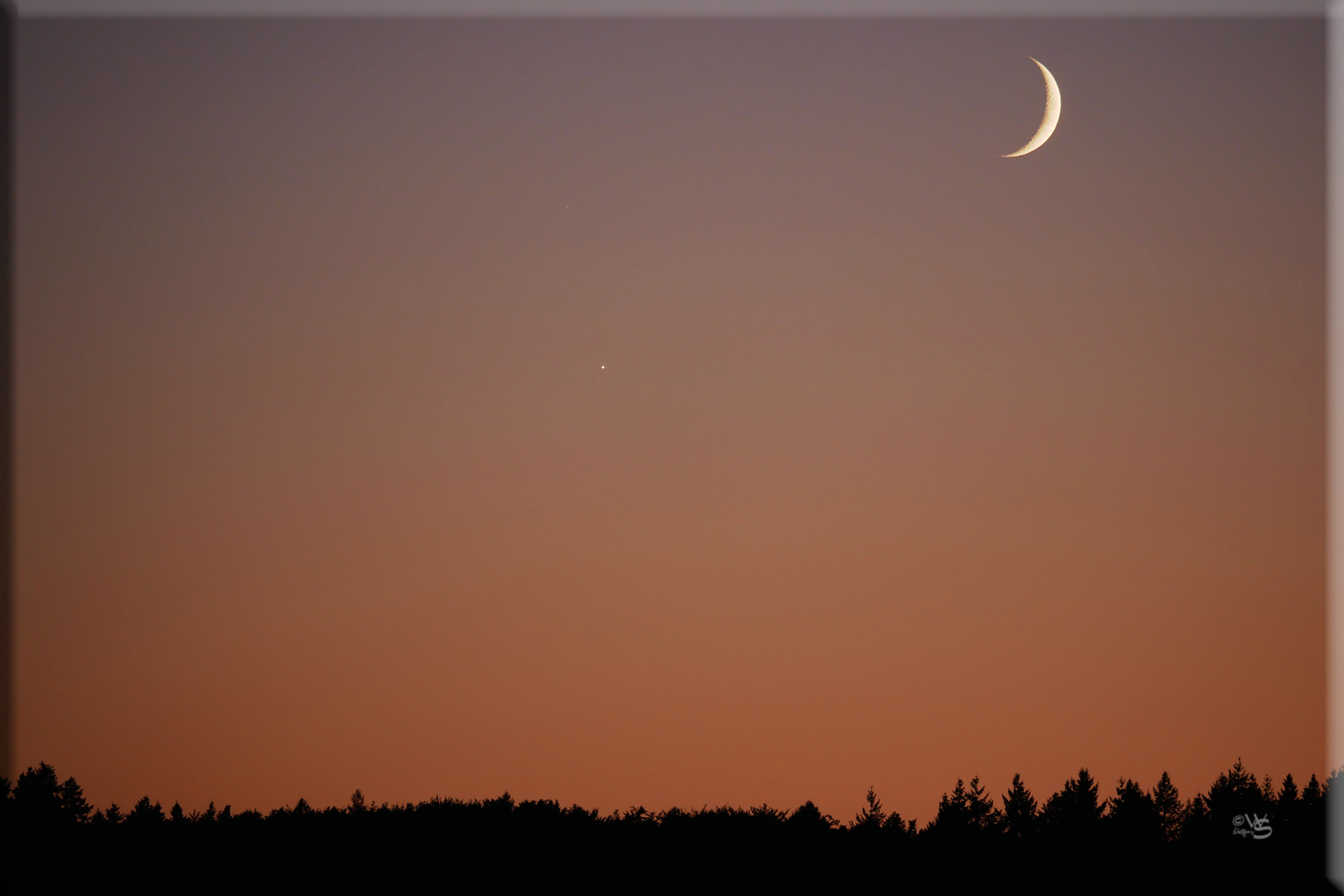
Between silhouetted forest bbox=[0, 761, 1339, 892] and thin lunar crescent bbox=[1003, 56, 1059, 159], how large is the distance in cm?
350

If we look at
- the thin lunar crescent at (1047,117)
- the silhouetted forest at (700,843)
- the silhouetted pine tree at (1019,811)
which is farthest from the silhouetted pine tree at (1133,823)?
the thin lunar crescent at (1047,117)

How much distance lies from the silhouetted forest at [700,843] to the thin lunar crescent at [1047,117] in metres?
3.50

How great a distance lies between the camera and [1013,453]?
5840 millimetres

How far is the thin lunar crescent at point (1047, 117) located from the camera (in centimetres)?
568

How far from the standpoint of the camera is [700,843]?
5.66 metres

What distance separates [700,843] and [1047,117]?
4.38 meters

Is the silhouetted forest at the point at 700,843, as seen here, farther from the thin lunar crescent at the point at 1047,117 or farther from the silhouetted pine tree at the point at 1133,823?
the thin lunar crescent at the point at 1047,117

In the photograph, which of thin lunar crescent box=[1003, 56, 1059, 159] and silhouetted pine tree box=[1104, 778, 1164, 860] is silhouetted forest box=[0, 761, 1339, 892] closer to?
silhouetted pine tree box=[1104, 778, 1164, 860]

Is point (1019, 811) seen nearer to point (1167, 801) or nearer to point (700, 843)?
point (1167, 801)

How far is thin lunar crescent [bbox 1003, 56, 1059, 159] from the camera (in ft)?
18.6

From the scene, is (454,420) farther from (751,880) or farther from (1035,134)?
(1035,134)

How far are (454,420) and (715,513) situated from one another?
1.55 meters

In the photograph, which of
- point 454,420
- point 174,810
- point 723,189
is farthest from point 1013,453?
point 174,810

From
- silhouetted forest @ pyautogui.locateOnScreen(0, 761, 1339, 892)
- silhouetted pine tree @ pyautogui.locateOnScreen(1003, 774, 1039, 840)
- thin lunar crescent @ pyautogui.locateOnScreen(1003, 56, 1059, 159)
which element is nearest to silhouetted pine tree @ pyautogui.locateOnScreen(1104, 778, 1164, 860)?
silhouetted forest @ pyautogui.locateOnScreen(0, 761, 1339, 892)
